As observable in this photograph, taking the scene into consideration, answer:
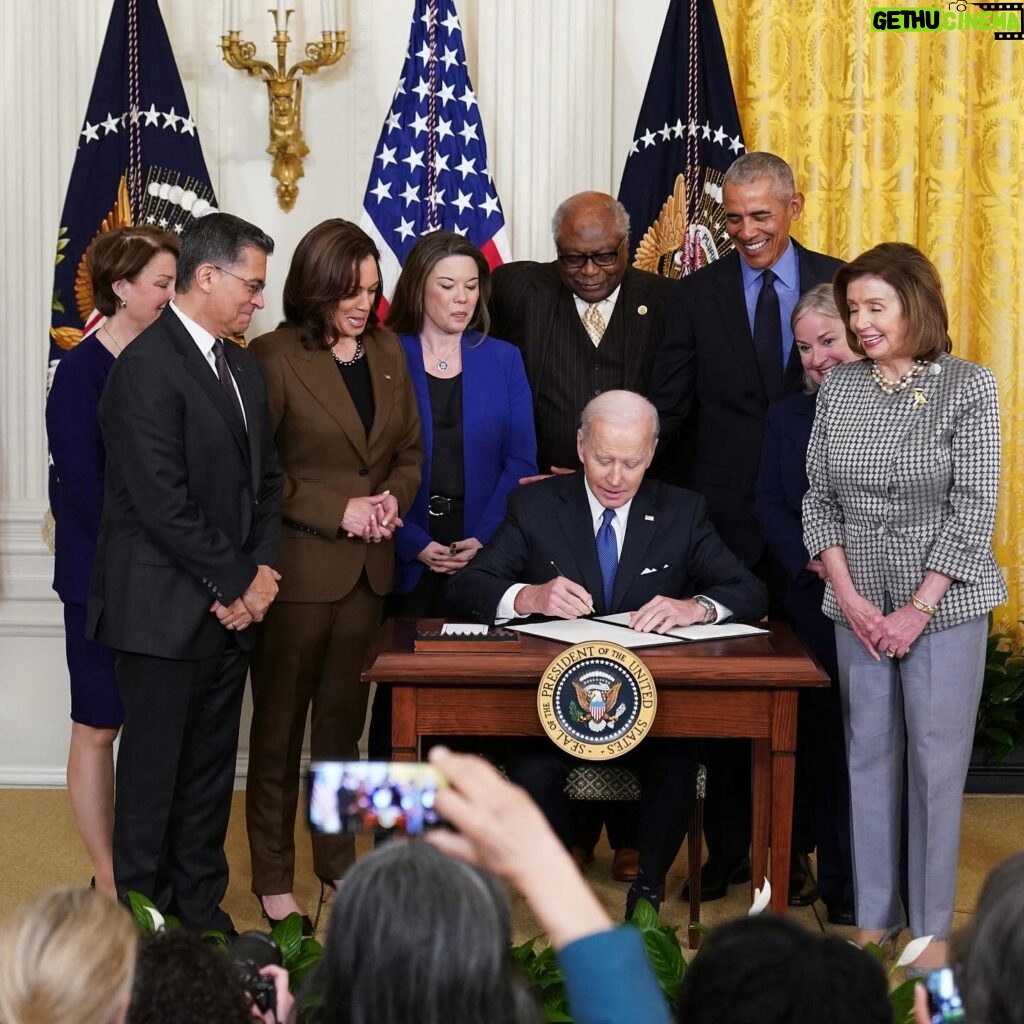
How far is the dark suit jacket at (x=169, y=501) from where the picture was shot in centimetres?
369

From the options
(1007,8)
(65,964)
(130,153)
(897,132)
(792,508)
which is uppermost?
(1007,8)

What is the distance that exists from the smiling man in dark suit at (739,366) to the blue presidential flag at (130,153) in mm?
1807

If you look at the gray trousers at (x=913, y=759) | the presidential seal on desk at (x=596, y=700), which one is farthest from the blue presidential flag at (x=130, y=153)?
the gray trousers at (x=913, y=759)

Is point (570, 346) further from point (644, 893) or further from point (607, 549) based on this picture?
point (644, 893)

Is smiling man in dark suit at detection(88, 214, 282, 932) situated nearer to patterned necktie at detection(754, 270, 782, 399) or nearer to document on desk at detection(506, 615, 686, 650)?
document on desk at detection(506, 615, 686, 650)

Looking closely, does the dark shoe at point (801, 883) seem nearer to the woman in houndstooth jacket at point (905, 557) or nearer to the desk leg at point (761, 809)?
the woman in houndstooth jacket at point (905, 557)

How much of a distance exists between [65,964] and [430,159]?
4243 mm

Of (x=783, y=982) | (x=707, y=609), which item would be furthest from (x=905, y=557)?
(x=783, y=982)

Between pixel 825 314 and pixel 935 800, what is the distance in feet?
4.33

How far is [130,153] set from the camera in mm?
5309

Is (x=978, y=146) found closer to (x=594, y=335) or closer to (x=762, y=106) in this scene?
(x=762, y=106)

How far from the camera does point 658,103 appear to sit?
543cm

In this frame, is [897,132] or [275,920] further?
[897,132]

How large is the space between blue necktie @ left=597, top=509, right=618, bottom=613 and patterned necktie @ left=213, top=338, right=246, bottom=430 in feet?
3.33
